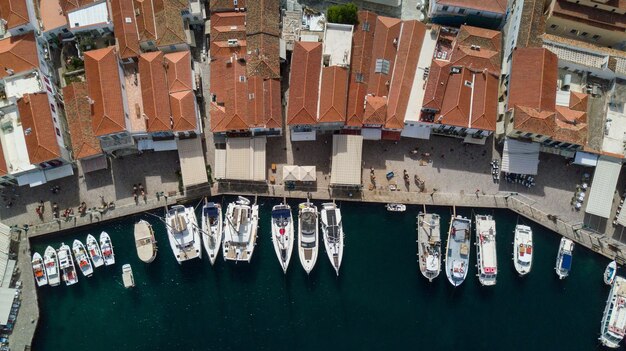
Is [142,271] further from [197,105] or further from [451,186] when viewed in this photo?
[451,186]

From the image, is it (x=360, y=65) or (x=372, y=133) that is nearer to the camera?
(x=360, y=65)

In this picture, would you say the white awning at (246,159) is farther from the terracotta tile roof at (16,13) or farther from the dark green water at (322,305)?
the terracotta tile roof at (16,13)

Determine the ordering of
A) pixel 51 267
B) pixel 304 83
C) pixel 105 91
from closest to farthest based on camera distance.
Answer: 1. pixel 105 91
2. pixel 304 83
3. pixel 51 267

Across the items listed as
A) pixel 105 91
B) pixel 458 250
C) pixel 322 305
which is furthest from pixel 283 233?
pixel 105 91

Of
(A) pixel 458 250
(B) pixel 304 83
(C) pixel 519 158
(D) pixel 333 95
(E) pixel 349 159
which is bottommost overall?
(A) pixel 458 250

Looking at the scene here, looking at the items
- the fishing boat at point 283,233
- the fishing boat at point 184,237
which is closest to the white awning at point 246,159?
the fishing boat at point 283,233

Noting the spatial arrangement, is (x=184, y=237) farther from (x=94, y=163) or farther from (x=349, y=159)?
(x=349, y=159)
